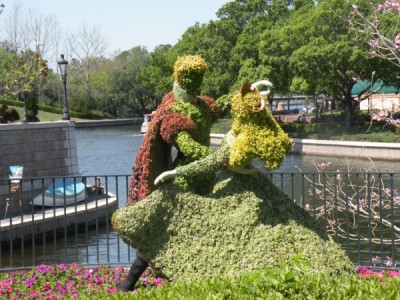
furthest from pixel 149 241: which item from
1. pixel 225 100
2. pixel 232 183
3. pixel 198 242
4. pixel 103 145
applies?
pixel 103 145

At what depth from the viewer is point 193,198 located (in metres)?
6.14

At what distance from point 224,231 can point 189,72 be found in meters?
1.35

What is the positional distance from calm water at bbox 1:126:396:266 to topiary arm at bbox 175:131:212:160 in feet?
4.80

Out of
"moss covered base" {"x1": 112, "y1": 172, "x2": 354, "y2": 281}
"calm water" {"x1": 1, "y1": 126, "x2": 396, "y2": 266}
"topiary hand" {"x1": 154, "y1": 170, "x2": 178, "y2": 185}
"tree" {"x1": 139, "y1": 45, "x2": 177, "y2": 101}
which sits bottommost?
"calm water" {"x1": 1, "y1": 126, "x2": 396, "y2": 266}

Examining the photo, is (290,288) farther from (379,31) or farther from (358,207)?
(379,31)

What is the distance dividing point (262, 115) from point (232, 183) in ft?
2.22

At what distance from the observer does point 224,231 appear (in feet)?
19.9

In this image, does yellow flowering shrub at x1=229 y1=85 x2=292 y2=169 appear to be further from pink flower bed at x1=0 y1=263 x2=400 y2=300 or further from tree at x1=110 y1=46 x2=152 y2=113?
tree at x1=110 y1=46 x2=152 y2=113

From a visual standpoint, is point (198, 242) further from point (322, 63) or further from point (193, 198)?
point (322, 63)

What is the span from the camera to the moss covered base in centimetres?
590

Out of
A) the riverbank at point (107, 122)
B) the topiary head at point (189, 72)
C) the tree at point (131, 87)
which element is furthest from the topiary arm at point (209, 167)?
the tree at point (131, 87)

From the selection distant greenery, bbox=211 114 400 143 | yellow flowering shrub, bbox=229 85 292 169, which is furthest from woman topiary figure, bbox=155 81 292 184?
distant greenery, bbox=211 114 400 143

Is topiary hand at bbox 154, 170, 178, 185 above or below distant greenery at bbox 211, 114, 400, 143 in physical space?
above

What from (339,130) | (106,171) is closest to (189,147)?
(106,171)
